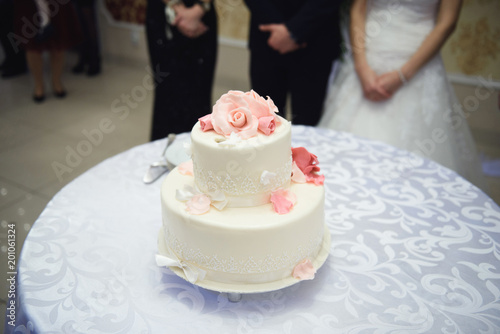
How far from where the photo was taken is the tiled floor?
102 inches

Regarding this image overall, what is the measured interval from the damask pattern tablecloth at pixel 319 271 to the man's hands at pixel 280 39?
94 cm

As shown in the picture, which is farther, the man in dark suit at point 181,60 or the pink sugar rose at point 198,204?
the man in dark suit at point 181,60

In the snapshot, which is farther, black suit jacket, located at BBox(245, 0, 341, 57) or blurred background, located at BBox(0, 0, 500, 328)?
blurred background, located at BBox(0, 0, 500, 328)

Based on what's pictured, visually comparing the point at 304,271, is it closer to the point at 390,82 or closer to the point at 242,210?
the point at 242,210

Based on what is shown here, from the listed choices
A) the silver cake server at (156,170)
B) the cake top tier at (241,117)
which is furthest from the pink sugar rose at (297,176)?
the silver cake server at (156,170)

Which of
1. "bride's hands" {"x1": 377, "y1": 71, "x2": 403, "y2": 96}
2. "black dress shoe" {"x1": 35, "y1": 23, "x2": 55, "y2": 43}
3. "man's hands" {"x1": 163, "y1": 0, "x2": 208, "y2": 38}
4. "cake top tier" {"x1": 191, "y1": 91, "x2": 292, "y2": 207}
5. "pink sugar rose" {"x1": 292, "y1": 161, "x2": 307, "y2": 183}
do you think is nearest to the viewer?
"cake top tier" {"x1": 191, "y1": 91, "x2": 292, "y2": 207}

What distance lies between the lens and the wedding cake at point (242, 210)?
89cm

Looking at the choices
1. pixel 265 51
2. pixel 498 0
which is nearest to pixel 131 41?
pixel 265 51

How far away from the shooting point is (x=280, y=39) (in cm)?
212

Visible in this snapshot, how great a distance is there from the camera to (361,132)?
2057 mm

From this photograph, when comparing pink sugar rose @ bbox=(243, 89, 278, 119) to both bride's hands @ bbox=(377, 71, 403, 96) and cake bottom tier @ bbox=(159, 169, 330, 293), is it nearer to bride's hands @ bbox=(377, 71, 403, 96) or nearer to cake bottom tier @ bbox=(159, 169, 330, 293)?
cake bottom tier @ bbox=(159, 169, 330, 293)

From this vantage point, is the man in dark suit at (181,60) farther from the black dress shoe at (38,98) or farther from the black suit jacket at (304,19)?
the black dress shoe at (38,98)

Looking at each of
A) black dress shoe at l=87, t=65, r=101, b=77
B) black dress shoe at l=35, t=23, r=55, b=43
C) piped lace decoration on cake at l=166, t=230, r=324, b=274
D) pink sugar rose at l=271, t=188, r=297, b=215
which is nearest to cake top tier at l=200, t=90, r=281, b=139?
pink sugar rose at l=271, t=188, r=297, b=215

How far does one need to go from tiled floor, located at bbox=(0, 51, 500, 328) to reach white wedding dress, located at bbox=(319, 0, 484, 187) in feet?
3.15
